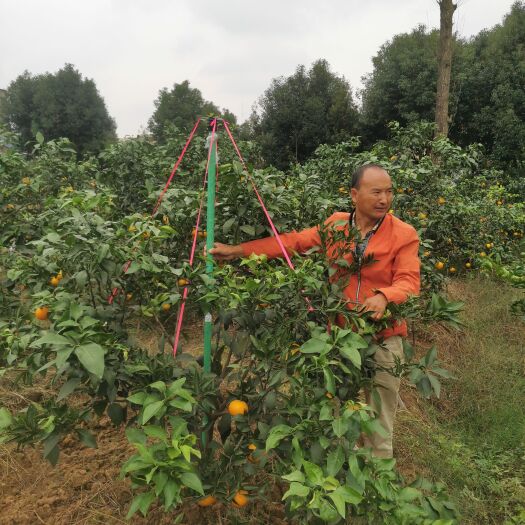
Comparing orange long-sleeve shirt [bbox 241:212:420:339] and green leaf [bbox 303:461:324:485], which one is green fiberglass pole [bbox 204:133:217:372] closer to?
orange long-sleeve shirt [bbox 241:212:420:339]

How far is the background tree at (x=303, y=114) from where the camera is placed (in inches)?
576

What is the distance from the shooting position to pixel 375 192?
5.47ft

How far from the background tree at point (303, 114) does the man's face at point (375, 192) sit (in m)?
12.8

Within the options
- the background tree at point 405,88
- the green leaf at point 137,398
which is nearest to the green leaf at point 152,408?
the green leaf at point 137,398

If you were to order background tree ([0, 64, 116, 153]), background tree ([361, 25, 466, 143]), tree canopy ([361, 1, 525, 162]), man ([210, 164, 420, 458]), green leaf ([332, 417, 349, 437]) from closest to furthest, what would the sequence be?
green leaf ([332, 417, 349, 437]) → man ([210, 164, 420, 458]) → tree canopy ([361, 1, 525, 162]) → background tree ([361, 25, 466, 143]) → background tree ([0, 64, 116, 153])

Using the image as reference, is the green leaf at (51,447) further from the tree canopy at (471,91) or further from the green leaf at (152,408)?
the tree canopy at (471,91)

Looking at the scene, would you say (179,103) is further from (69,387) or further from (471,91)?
(69,387)

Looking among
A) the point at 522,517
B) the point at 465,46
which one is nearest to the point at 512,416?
the point at 522,517

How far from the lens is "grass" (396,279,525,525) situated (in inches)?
81.4

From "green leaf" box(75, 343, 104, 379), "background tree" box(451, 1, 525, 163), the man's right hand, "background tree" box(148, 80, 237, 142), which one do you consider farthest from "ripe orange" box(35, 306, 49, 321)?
"background tree" box(148, 80, 237, 142)

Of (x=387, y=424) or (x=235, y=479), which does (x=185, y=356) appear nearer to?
(x=235, y=479)

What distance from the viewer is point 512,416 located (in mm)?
2572

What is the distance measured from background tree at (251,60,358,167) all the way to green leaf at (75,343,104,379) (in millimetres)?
13708

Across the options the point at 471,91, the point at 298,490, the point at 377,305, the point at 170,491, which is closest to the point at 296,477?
the point at 298,490
